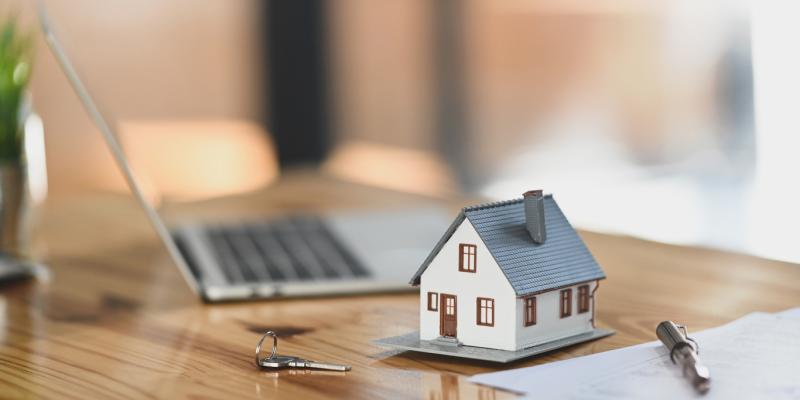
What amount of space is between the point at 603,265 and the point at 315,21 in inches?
128

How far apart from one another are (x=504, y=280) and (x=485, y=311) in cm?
4

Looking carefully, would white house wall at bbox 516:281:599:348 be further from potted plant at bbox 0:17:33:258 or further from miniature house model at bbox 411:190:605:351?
potted plant at bbox 0:17:33:258

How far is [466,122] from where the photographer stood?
14.9 ft

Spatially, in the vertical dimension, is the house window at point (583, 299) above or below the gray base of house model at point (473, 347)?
above

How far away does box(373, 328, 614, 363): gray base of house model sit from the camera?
0.92 metres

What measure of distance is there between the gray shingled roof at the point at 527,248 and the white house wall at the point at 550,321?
0.04ft

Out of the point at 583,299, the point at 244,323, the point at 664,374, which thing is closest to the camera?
the point at 664,374

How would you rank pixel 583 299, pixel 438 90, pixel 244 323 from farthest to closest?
1. pixel 438 90
2. pixel 244 323
3. pixel 583 299

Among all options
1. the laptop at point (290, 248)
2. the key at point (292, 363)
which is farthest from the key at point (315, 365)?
the laptop at point (290, 248)

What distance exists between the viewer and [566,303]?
Result: 99 centimetres

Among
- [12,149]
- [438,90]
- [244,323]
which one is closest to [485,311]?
[244,323]

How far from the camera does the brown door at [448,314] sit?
3.14ft

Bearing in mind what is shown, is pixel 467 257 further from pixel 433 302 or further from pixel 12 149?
pixel 12 149

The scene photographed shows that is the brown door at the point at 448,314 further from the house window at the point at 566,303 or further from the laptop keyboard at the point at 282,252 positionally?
the laptop keyboard at the point at 282,252
